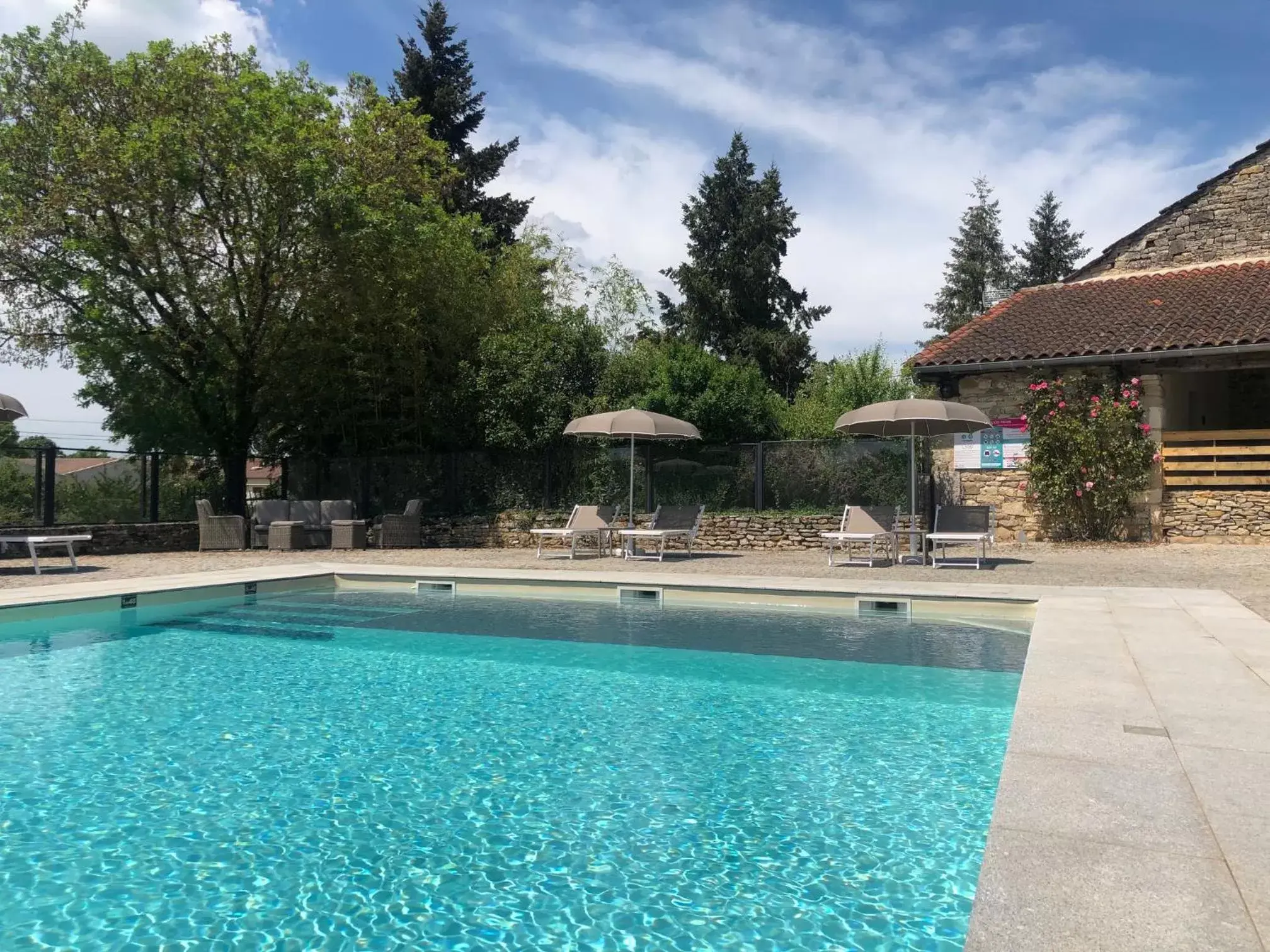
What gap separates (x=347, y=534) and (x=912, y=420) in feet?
34.4

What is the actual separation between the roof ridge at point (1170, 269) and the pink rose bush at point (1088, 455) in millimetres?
4574

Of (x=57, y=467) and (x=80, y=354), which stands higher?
(x=80, y=354)

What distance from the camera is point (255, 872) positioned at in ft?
10.1

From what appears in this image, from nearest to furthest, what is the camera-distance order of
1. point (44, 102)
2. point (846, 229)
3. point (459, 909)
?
point (459, 909) → point (44, 102) → point (846, 229)

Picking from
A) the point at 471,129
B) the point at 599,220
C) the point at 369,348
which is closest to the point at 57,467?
the point at 369,348

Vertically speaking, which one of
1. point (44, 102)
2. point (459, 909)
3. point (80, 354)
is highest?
point (44, 102)

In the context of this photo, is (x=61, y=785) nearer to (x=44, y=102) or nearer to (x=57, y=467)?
(x=57, y=467)

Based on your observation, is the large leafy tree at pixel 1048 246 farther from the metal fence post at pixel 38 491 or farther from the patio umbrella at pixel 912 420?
the metal fence post at pixel 38 491

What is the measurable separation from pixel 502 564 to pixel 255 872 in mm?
9332

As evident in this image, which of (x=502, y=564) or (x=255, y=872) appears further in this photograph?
(x=502, y=564)

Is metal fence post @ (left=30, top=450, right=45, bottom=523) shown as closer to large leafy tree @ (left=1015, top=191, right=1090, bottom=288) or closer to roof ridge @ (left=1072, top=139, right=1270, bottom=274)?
roof ridge @ (left=1072, top=139, right=1270, bottom=274)

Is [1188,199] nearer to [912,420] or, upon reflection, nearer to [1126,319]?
[1126,319]

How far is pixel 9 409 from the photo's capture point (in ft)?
38.5

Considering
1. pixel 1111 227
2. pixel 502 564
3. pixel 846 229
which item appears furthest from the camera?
pixel 1111 227
